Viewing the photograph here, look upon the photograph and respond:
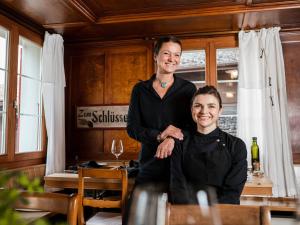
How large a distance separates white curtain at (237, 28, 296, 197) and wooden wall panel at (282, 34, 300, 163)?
0.21m

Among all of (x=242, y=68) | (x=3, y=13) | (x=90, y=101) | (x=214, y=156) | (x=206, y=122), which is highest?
(x=3, y=13)

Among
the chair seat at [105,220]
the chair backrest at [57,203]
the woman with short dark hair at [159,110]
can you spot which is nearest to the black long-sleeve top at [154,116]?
the woman with short dark hair at [159,110]

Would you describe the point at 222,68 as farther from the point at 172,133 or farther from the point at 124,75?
the point at 172,133

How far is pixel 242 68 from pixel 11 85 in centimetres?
259

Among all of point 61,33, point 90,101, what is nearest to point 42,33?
point 61,33

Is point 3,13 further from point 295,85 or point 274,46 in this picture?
point 295,85

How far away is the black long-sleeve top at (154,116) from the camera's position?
171 cm

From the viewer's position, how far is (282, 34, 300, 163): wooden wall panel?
368 centimetres

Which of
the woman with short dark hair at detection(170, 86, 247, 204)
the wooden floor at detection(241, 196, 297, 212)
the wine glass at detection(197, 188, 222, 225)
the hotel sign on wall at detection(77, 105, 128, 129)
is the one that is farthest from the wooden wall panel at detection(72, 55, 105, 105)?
the wine glass at detection(197, 188, 222, 225)

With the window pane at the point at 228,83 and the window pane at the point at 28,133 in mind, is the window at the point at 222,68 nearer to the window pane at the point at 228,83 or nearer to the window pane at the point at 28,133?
the window pane at the point at 228,83

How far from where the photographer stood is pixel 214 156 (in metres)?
1.47

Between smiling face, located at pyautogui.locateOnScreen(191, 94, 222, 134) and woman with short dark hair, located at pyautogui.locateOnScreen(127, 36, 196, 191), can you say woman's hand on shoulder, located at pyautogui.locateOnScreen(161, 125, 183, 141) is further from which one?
smiling face, located at pyautogui.locateOnScreen(191, 94, 222, 134)

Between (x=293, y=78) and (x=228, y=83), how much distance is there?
2.48 feet

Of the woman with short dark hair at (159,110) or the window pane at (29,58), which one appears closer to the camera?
the woman with short dark hair at (159,110)
